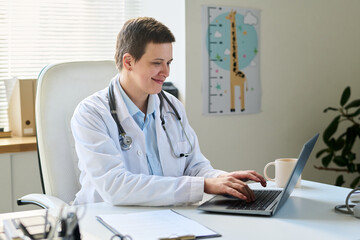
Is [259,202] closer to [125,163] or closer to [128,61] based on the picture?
[125,163]

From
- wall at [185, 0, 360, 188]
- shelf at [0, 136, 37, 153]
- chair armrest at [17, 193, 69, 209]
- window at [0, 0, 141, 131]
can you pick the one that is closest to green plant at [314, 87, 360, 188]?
wall at [185, 0, 360, 188]

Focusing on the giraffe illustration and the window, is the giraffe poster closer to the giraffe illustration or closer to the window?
the giraffe illustration

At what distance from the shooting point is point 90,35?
327 centimetres

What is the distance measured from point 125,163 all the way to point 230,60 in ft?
5.34

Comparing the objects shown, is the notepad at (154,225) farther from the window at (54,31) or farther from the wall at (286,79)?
the window at (54,31)

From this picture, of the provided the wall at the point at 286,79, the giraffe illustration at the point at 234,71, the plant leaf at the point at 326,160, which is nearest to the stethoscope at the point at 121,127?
the wall at the point at 286,79

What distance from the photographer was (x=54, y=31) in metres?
3.17

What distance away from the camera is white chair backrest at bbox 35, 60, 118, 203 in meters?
1.81

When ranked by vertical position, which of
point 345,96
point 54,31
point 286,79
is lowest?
point 345,96

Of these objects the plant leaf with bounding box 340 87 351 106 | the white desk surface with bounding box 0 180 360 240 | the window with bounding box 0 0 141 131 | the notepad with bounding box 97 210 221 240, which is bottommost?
the white desk surface with bounding box 0 180 360 240

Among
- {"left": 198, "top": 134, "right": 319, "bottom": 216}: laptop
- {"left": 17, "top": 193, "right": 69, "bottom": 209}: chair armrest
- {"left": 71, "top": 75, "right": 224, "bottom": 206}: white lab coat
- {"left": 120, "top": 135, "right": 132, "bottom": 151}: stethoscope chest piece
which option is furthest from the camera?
{"left": 120, "top": 135, "right": 132, "bottom": 151}: stethoscope chest piece

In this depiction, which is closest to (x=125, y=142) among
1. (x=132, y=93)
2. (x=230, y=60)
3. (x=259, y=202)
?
(x=132, y=93)

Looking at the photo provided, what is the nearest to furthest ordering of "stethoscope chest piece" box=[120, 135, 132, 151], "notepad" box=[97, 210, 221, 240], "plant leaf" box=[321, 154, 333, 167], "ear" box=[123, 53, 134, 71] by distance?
"notepad" box=[97, 210, 221, 240], "stethoscope chest piece" box=[120, 135, 132, 151], "ear" box=[123, 53, 134, 71], "plant leaf" box=[321, 154, 333, 167]

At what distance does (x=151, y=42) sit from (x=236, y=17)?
1537mm
